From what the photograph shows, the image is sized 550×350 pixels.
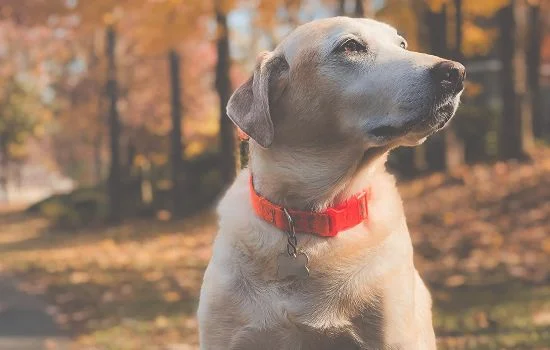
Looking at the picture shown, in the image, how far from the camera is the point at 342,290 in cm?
307

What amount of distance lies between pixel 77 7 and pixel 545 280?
7150 mm

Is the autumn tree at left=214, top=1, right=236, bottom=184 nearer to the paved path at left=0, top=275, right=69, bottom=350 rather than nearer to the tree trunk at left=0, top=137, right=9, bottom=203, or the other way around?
the paved path at left=0, top=275, right=69, bottom=350

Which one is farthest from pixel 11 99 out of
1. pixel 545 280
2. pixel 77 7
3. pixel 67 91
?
pixel 545 280

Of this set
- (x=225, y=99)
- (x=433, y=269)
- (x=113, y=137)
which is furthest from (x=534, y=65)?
(x=433, y=269)

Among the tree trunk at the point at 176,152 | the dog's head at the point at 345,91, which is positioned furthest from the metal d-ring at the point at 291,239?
the tree trunk at the point at 176,152

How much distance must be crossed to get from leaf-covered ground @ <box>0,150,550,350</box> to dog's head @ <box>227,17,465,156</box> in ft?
11.2

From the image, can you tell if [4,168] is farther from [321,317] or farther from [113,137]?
[321,317]

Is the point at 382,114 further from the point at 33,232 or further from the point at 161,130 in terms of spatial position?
the point at 161,130

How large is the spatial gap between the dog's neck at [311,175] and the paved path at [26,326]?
4.52m

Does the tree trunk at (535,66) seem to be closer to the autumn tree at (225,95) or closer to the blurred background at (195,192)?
the blurred background at (195,192)

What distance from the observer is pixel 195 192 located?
794 inches

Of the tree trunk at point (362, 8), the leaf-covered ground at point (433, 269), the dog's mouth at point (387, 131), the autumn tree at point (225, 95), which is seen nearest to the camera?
the dog's mouth at point (387, 131)

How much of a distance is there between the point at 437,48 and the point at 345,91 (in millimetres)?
12072

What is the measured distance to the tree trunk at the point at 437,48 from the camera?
14.4 m
